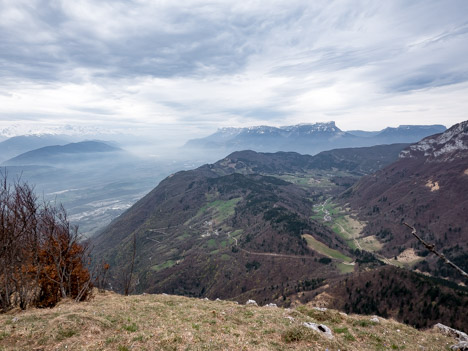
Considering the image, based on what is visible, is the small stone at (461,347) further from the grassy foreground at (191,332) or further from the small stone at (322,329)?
the small stone at (322,329)

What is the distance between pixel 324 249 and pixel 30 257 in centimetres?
19195

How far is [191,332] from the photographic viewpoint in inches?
659

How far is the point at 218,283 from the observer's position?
165875 mm

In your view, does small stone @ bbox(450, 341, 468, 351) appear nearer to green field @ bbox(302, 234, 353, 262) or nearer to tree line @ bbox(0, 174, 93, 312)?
tree line @ bbox(0, 174, 93, 312)

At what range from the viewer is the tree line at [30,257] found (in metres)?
22.4

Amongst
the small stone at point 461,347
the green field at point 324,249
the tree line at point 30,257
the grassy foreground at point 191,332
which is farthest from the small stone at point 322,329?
the green field at point 324,249

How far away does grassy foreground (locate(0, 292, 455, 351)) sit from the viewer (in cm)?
1480

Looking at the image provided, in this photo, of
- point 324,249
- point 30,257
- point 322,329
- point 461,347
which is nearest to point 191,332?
point 322,329

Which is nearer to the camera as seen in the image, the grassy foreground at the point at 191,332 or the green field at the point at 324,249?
the grassy foreground at the point at 191,332

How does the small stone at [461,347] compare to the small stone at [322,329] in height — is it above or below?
below

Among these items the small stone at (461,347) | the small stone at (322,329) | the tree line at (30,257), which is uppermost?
the tree line at (30,257)

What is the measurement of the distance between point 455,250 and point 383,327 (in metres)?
224

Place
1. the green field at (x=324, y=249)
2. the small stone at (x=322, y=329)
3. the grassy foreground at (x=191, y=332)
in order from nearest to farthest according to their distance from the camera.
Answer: the grassy foreground at (x=191, y=332) < the small stone at (x=322, y=329) < the green field at (x=324, y=249)

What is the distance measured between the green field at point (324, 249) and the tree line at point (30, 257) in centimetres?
17773
